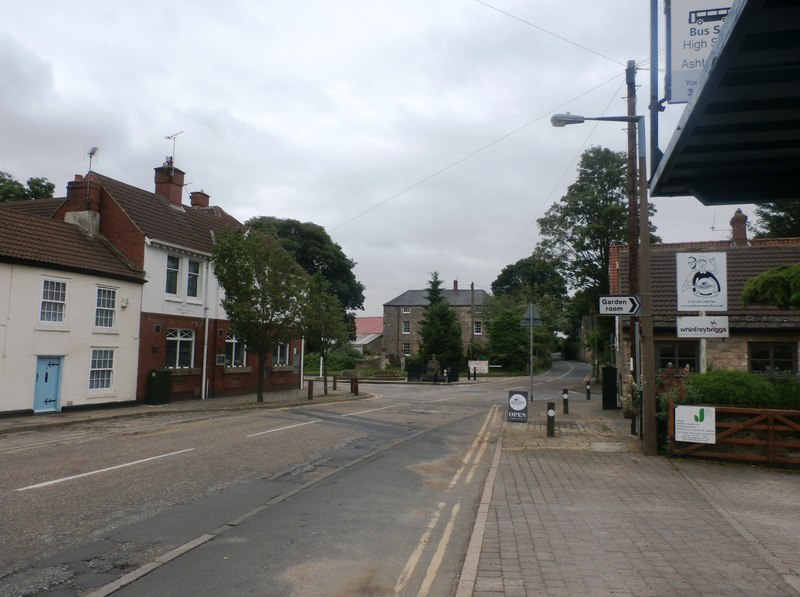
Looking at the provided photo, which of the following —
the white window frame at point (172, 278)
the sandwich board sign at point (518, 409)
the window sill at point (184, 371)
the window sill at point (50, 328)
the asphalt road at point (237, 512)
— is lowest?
the asphalt road at point (237, 512)

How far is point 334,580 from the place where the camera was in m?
5.28

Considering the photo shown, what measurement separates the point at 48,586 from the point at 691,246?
2629cm

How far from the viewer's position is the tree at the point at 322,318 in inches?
1003

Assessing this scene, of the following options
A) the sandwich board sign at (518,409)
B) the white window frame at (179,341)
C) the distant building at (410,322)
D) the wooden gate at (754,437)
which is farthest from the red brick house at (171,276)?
the distant building at (410,322)

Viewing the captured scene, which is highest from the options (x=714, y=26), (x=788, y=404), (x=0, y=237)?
(x=0, y=237)

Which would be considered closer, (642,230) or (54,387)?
(642,230)

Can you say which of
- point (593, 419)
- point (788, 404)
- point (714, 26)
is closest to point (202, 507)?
point (714, 26)

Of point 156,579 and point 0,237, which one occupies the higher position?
point 0,237

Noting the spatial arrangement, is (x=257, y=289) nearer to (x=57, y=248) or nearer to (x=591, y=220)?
(x=57, y=248)

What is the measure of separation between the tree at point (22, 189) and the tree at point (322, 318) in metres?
23.0

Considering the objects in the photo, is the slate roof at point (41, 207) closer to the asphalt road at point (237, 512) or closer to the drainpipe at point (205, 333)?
the drainpipe at point (205, 333)

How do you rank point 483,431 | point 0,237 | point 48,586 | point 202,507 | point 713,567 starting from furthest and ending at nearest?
1. point 0,237
2. point 483,431
3. point 202,507
4. point 713,567
5. point 48,586

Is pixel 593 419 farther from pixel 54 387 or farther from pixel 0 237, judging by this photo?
pixel 0 237

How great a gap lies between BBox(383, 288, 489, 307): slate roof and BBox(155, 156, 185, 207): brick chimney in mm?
44521
